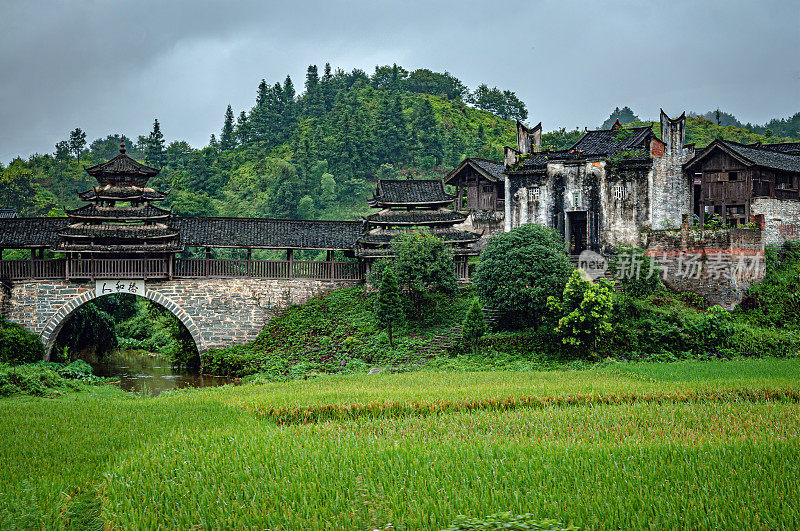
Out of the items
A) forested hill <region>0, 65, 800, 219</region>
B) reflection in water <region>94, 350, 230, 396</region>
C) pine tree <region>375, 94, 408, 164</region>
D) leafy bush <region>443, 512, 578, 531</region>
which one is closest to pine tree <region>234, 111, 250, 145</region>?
forested hill <region>0, 65, 800, 219</region>

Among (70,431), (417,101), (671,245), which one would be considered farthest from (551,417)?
(417,101)

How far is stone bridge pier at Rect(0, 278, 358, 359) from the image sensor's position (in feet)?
84.7

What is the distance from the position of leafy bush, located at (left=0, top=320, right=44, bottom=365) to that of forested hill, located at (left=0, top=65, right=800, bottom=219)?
593 inches

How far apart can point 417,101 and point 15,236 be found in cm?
4018

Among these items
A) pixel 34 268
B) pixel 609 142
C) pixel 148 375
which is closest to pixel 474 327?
pixel 148 375

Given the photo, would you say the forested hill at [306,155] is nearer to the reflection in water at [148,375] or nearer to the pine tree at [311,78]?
the pine tree at [311,78]

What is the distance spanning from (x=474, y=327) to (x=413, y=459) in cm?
1376

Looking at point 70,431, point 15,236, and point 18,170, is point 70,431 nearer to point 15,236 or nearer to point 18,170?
point 15,236

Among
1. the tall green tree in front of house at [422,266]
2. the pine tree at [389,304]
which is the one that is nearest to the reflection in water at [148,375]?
the pine tree at [389,304]

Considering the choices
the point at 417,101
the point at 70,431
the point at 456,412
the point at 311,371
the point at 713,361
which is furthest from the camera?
the point at 417,101

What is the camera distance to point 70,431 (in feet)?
41.5

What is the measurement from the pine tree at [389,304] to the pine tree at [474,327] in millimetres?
2357

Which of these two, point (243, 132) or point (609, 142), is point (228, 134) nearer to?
point (243, 132)

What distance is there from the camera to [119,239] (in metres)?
26.6
